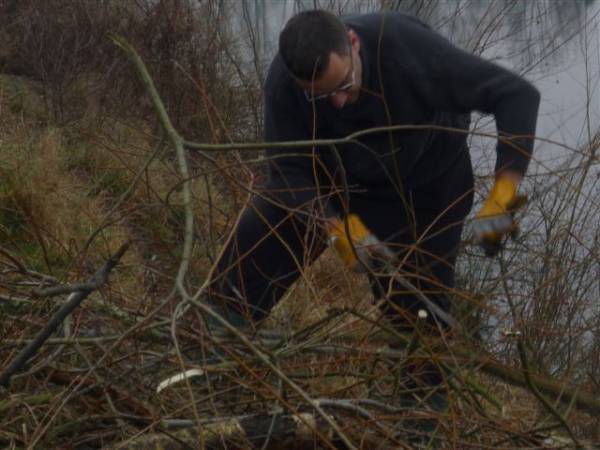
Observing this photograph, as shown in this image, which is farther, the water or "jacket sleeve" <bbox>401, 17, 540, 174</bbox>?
the water

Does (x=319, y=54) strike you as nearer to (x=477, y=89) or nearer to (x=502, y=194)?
(x=477, y=89)

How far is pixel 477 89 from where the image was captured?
11.1 feet

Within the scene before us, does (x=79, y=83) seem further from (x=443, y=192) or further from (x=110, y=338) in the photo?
(x=110, y=338)

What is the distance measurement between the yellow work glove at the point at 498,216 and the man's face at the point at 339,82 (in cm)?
59

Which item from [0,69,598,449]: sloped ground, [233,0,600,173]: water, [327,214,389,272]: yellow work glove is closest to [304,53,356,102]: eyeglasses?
[327,214,389,272]: yellow work glove

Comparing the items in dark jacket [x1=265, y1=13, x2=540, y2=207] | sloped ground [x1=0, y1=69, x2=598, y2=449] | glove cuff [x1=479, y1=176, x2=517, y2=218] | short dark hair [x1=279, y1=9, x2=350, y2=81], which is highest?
short dark hair [x1=279, y1=9, x2=350, y2=81]

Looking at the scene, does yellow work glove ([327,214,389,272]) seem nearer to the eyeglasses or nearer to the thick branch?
the eyeglasses

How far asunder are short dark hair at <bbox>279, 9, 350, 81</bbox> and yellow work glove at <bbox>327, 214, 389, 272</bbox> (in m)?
0.49

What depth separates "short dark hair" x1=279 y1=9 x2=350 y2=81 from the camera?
126 inches

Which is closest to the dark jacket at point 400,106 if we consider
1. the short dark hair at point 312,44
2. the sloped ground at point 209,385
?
the short dark hair at point 312,44

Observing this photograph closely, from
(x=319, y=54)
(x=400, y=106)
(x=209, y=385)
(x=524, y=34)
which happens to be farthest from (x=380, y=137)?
(x=524, y=34)

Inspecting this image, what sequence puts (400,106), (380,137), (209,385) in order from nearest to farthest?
(209,385) → (400,106) → (380,137)

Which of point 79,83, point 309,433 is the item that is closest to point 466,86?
point 309,433

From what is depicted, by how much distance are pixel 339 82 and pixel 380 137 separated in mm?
394
